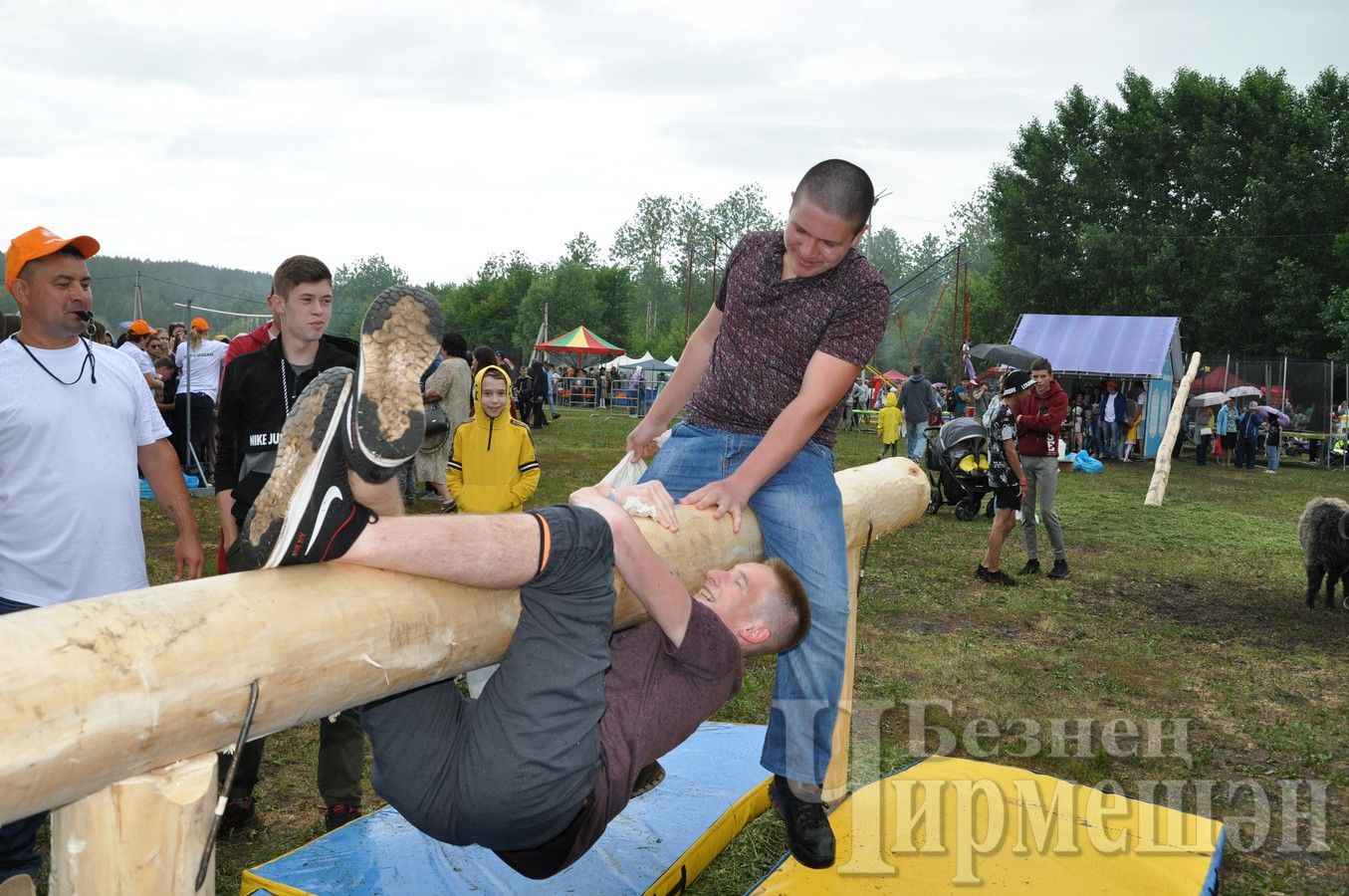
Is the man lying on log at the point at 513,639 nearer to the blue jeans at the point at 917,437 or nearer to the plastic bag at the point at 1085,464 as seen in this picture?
the blue jeans at the point at 917,437

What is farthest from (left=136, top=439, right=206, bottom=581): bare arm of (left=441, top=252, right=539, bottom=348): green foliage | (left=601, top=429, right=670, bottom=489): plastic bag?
(left=441, top=252, right=539, bottom=348): green foliage

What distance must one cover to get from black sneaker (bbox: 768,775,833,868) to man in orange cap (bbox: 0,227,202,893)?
2.38m

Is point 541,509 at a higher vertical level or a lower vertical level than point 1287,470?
higher

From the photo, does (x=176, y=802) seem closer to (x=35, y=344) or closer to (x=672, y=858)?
(x=35, y=344)

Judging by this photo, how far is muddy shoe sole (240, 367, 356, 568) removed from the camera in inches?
80.7

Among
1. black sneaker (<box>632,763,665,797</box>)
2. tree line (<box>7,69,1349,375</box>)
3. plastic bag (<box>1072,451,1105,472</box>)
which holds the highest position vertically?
tree line (<box>7,69,1349,375</box>)

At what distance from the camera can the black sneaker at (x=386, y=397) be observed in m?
2.04

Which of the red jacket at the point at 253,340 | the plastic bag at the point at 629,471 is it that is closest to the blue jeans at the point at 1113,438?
the plastic bag at the point at 629,471

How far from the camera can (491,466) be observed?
6797 mm

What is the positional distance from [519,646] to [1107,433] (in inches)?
1055

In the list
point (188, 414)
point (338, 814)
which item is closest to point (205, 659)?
point (338, 814)

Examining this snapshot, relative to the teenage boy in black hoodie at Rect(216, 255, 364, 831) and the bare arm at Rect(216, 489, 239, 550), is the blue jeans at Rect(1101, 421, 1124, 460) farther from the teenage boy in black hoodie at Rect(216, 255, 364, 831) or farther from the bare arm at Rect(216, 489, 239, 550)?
the bare arm at Rect(216, 489, 239, 550)

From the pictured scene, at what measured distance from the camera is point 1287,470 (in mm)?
25188

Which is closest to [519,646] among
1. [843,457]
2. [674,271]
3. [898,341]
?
[843,457]
